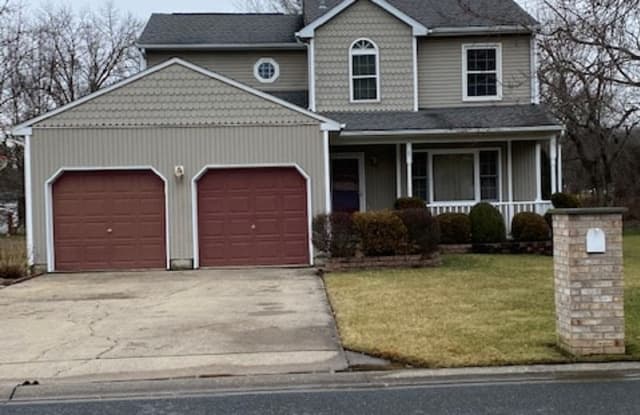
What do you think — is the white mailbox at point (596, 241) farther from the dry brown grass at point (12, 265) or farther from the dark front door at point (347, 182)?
the dark front door at point (347, 182)

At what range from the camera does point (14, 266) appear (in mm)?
14461

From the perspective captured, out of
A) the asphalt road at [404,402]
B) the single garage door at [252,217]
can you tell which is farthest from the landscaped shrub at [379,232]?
the asphalt road at [404,402]

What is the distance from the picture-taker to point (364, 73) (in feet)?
62.2

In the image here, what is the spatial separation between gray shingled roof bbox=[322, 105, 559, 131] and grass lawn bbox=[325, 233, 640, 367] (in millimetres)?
4815

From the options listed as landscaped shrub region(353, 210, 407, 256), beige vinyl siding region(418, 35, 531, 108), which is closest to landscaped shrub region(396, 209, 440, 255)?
landscaped shrub region(353, 210, 407, 256)

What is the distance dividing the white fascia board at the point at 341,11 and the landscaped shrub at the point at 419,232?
22.2 ft

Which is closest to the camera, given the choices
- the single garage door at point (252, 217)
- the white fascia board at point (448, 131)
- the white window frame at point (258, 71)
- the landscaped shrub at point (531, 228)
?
the single garage door at point (252, 217)

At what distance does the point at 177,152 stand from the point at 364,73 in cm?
631

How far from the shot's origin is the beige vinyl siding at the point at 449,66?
63.3 ft

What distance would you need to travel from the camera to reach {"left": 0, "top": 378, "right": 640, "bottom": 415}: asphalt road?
521cm

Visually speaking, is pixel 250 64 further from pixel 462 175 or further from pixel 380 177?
pixel 462 175

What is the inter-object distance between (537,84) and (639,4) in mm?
9460

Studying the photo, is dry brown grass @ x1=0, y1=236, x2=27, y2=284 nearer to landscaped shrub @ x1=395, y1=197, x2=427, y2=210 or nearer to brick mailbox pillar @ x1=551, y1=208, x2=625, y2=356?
landscaped shrub @ x1=395, y1=197, x2=427, y2=210

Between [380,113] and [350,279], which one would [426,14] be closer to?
[380,113]
